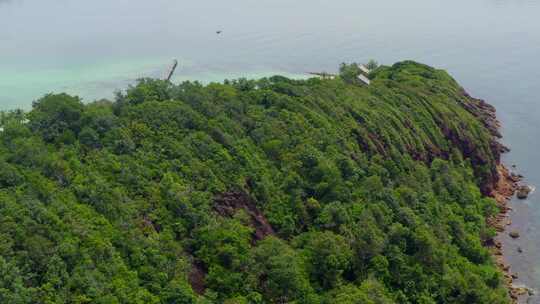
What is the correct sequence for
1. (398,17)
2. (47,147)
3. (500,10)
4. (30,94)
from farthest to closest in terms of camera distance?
(500,10), (398,17), (30,94), (47,147)

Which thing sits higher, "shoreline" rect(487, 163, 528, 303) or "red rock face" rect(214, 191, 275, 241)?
"red rock face" rect(214, 191, 275, 241)

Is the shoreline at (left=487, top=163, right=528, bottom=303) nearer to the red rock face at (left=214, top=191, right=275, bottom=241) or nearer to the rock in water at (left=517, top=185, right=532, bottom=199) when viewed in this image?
the rock in water at (left=517, top=185, right=532, bottom=199)

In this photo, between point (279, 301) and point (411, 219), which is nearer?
point (279, 301)

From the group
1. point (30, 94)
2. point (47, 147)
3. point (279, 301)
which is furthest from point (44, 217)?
point (30, 94)

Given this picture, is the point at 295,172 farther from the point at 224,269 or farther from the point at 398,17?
the point at 398,17

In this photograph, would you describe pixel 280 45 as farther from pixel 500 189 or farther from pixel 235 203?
pixel 235 203

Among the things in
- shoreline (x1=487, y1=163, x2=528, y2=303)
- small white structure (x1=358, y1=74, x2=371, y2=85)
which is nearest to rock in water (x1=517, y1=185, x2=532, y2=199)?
shoreline (x1=487, y1=163, x2=528, y2=303)

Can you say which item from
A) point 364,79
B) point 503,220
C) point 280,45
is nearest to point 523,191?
point 503,220
